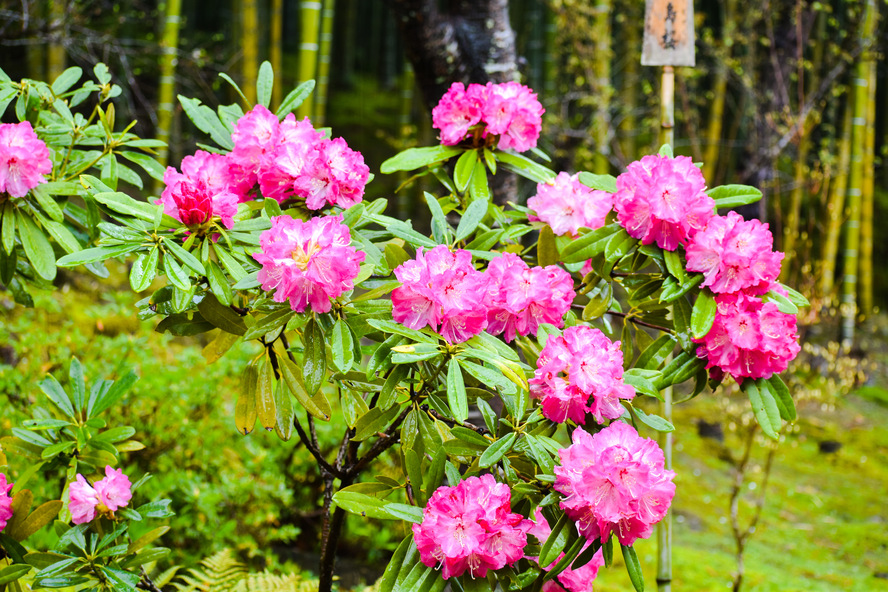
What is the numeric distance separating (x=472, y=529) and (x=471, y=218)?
0.46m

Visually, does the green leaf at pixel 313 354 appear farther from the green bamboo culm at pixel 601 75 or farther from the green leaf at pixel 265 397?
the green bamboo culm at pixel 601 75

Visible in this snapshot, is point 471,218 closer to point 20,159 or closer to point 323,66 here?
point 20,159

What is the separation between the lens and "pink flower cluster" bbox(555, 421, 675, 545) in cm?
81

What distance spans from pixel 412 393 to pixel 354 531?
1678 millimetres

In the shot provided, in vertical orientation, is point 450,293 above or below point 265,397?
above

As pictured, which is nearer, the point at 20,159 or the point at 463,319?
the point at 463,319

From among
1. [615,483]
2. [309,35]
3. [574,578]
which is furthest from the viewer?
[309,35]

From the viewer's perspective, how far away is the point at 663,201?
39.2 inches

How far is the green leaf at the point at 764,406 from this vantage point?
1.01m

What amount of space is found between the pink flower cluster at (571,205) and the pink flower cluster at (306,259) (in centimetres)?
50

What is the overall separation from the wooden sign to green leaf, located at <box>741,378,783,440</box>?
855 mm

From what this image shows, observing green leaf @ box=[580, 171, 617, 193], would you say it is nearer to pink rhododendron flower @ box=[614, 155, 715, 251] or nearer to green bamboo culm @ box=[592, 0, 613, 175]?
pink rhododendron flower @ box=[614, 155, 715, 251]

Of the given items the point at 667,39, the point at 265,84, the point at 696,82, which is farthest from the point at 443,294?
the point at 696,82

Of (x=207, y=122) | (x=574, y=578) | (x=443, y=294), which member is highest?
(x=207, y=122)
